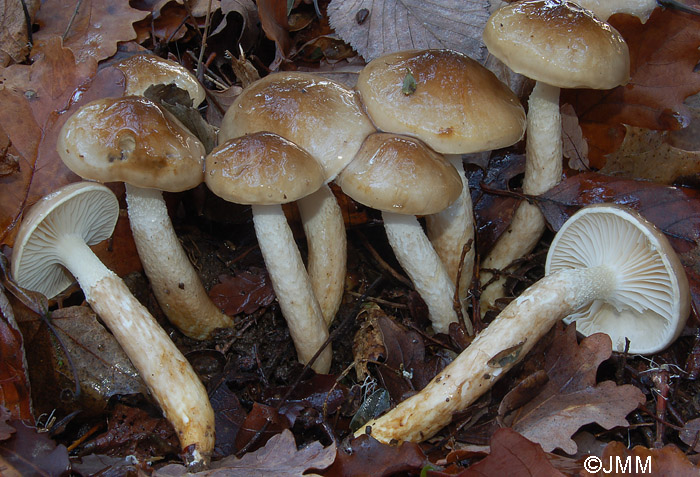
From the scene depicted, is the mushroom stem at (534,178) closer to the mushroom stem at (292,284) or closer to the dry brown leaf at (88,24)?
the mushroom stem at (292,284)

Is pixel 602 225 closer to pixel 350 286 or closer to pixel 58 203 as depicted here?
pixel 350 286

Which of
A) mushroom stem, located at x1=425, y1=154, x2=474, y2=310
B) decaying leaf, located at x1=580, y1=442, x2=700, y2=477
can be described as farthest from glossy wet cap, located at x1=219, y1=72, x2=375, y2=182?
decaying leaf, located at x1=580, y1=442, x2=700, y2=477

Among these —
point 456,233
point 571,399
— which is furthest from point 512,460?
point 456,233

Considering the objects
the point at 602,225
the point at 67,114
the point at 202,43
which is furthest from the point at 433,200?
the point at 202,43

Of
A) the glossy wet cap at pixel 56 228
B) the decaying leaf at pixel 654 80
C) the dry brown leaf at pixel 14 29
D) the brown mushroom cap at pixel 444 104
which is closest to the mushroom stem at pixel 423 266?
the brown mushroom cap at pixel 444 104

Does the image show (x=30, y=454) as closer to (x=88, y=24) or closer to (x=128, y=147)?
(x=128, y=147)

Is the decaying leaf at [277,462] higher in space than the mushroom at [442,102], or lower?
lower
